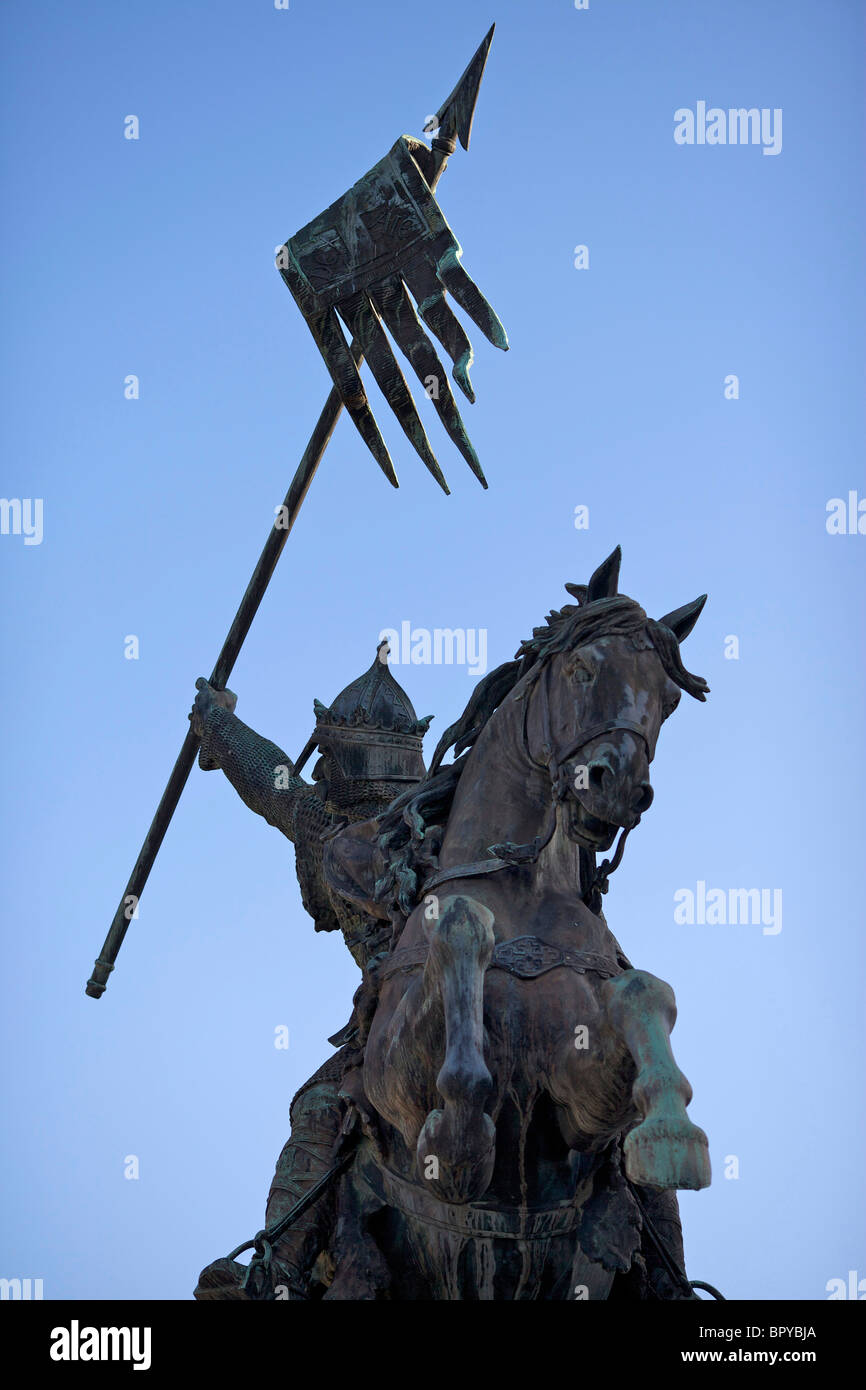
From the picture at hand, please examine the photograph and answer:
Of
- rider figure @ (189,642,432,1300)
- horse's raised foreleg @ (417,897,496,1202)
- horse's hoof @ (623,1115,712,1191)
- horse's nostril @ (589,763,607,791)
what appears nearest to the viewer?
horse's hoof @ (623,1115,712,1191)

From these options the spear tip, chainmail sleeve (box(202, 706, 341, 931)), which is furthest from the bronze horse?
the spear tip

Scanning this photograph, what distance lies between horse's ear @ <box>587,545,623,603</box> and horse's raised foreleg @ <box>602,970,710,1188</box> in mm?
1801

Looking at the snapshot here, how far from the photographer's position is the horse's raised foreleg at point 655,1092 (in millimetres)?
6324

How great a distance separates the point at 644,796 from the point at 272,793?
191 inches

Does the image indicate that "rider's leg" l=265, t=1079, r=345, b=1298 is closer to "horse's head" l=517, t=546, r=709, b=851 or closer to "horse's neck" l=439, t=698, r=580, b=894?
"horse's neck" l=439, t=698, r=580, b=894

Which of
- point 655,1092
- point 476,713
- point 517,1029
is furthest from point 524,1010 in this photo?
point 476,713

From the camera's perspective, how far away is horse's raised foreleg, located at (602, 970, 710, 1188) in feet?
20.7

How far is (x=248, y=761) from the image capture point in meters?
→ 11.9

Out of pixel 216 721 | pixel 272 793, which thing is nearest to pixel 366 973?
pixel 272 793

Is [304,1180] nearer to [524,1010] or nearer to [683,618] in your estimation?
[524,1010]

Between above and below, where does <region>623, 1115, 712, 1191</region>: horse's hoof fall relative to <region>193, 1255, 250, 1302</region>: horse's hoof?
above

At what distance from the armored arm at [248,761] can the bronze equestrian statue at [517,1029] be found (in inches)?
104

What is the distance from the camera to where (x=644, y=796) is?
23.4 ft
